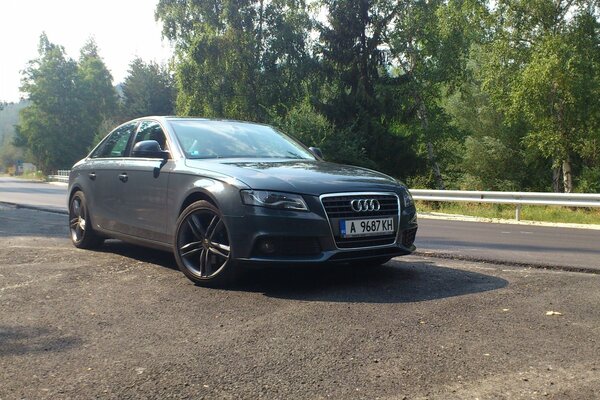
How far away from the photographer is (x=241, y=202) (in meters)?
4.88

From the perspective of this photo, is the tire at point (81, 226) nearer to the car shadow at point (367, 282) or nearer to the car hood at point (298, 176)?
the car shadow at point (367, 282)

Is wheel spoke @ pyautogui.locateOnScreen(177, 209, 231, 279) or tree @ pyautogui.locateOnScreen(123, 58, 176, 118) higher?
tree @ pyautogui.locateOnScreen(123, 58, 176, 118)

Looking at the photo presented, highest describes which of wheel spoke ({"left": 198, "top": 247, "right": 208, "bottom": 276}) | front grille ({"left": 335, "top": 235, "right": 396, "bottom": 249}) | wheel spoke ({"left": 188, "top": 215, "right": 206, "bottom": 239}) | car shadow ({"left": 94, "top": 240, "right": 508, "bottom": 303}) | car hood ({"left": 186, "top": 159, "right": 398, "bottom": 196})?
car hood ({"left": 186, "top": 159, "right": 398, "bottom": 196})

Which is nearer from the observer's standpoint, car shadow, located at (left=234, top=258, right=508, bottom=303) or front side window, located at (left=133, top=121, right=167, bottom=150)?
car shadow, located at (left=234, top=258, right=508, bottom=303)

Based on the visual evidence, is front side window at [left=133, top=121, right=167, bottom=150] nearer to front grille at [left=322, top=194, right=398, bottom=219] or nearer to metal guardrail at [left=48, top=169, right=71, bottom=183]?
front grille at [left=322, top=194, right=398, bottom=219]

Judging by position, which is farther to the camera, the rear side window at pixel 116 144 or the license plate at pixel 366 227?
the rear side window at pixel 116 144

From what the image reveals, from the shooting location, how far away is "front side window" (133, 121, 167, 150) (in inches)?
248

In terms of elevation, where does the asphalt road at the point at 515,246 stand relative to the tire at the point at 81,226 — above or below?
below

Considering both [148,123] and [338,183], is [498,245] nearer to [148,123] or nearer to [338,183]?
[338,183]

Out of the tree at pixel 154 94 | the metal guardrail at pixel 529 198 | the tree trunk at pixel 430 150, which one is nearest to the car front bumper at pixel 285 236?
the metal guardrail at pixel 529 198

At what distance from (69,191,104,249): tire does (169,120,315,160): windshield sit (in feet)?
6.21

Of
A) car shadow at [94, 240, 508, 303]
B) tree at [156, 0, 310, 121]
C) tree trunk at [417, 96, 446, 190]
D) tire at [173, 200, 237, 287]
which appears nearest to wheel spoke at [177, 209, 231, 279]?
tire at [173, 200, 237, 287]

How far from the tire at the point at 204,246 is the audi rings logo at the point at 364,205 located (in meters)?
1.08

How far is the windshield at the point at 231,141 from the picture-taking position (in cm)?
598
